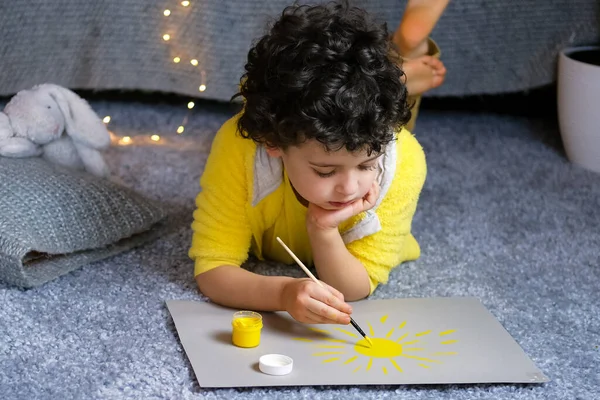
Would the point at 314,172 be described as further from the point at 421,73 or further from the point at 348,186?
the point at 421,73

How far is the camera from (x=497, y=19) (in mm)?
1749

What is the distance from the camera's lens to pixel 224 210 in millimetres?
1145

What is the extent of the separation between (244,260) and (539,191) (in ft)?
2.08

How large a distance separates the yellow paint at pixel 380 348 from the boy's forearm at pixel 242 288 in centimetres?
11

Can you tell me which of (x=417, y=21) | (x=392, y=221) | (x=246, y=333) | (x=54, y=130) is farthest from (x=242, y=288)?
(x=417, y=21)

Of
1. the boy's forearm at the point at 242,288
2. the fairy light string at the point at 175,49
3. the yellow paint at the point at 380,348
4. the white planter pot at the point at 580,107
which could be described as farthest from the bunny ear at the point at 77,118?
the white planter pot at the point at 580,107

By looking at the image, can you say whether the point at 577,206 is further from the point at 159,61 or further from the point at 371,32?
the point at 159,61

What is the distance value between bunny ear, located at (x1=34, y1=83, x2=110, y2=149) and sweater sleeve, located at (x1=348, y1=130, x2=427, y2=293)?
50cm

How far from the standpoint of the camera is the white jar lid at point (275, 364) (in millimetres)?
946

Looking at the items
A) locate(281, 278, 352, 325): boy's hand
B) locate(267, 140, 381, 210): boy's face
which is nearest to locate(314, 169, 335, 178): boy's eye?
locate(267, 140, 381, 210): boy's face

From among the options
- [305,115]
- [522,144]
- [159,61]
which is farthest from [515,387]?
[159,61]

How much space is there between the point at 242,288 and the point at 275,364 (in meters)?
0.16

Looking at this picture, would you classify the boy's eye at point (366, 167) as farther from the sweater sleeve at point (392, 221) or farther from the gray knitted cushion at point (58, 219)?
the gray knitted cushion at point (58, 219)

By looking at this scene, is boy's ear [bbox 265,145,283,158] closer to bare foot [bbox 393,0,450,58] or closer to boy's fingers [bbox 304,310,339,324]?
boy's fingers [bbox 304,310,339,324]
